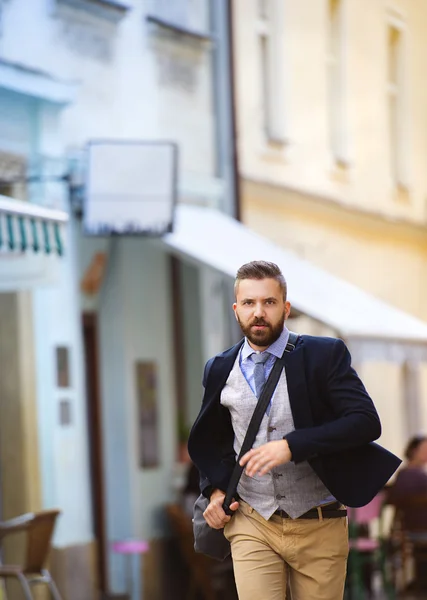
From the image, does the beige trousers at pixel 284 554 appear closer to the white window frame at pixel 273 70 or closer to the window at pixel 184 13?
the window at pixel 184 13

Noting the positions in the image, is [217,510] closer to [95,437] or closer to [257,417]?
[257,417]

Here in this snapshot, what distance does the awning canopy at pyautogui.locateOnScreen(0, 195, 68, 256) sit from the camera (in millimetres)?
8805

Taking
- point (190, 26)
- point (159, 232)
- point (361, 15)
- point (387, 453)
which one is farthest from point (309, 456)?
point (361, 15)

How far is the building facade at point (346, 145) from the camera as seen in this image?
15523mm

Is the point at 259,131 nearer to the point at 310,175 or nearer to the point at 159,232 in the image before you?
the point at 310,175

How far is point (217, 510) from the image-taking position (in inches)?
201

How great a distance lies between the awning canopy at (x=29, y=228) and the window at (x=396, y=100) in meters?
11.0

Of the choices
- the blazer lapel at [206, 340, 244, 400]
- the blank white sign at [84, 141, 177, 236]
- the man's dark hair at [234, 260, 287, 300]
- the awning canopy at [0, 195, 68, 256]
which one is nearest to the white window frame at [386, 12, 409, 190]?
the blank white sign at [84, 141, 177, 236]

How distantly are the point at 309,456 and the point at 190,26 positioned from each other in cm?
973

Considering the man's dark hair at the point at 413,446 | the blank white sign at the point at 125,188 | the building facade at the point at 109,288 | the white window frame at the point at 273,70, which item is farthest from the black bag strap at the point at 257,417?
the white window frame at the point at 273,70

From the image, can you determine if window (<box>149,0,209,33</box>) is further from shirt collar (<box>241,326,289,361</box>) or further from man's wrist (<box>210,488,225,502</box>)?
man's wrist (<box>210,488,225,502</box>)

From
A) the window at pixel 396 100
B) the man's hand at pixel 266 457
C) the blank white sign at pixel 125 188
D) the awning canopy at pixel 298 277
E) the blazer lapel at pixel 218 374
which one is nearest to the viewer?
the man's hand at pixel 266 457

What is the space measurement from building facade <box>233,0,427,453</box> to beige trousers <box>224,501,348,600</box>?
9679 millimetres

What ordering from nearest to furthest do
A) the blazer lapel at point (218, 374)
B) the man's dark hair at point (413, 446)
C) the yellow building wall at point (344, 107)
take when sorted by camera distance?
the blazer lapel at point (218, 374), the man's dark hair at point (413, 446), the yellow building wall at point (344, 107)
